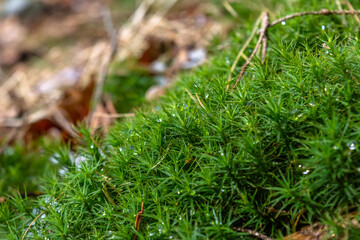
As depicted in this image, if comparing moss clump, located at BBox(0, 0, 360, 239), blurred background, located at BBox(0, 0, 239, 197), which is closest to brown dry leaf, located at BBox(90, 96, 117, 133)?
blurred background, located at BBox(0, 0, 239, 197)

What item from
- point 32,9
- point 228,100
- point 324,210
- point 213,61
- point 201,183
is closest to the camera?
point 324,210

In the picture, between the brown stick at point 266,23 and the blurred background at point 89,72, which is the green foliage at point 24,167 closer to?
the blurred background at point 89,72

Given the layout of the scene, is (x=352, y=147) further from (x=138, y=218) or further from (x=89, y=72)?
(x=89, y=72)

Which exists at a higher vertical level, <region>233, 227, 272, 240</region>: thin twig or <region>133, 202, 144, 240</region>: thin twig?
<region>133, 202, 144, 240</region>: thin twig

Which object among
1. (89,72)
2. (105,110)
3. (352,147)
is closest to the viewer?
(352,147)

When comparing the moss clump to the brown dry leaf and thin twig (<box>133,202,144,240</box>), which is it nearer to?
thin twig (<box>133,202,144,240</box>)

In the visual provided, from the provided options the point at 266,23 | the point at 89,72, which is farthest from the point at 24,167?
the point at 266,23

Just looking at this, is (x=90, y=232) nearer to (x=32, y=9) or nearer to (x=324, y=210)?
(x=324, y=210)

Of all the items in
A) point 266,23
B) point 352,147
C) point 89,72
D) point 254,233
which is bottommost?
point 254,233

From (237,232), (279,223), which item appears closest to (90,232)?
(237,232)
